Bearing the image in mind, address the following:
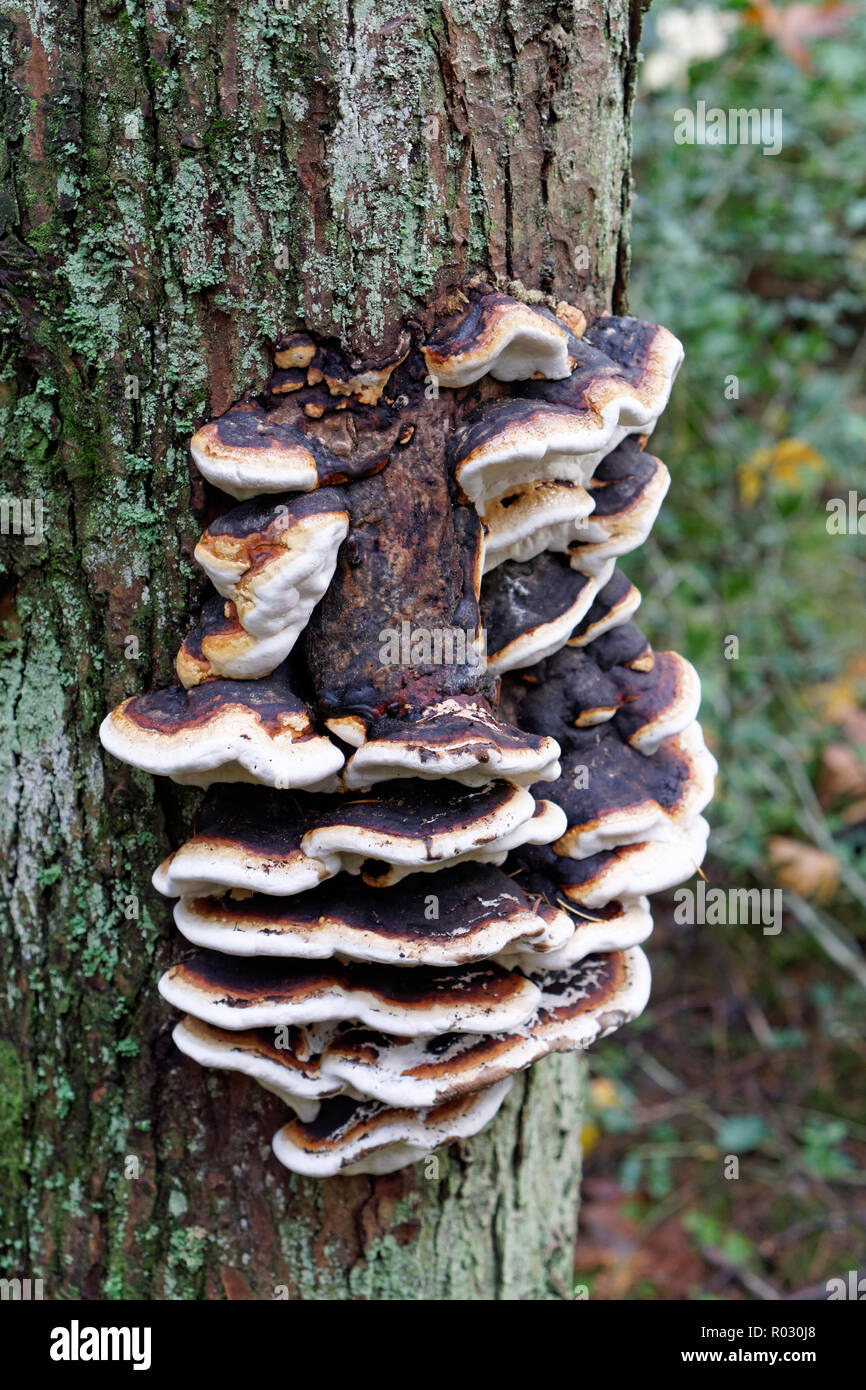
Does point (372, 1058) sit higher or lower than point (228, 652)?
Result: lower

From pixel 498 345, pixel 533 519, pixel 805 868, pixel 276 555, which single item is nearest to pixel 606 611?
pixel 533 519

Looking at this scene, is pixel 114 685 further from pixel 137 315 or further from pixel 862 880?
pixel 862 880

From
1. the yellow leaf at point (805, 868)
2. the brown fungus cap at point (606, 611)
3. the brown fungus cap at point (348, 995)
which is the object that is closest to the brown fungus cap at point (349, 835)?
the brown fungus cap at point (348, 995)

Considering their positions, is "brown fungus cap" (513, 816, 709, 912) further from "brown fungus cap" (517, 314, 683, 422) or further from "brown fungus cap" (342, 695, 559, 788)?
"brown fungus cap" (517, 314, 683, 422)

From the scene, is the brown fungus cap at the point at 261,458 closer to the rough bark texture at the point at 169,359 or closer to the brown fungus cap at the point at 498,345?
the rough bark texture at the point at 169,359

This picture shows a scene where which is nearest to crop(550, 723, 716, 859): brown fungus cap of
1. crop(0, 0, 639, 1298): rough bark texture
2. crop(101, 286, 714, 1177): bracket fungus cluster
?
crop(101, 286, 714, 1177): bracket fungus cluster

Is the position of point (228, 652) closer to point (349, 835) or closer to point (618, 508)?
point (349, 835)
